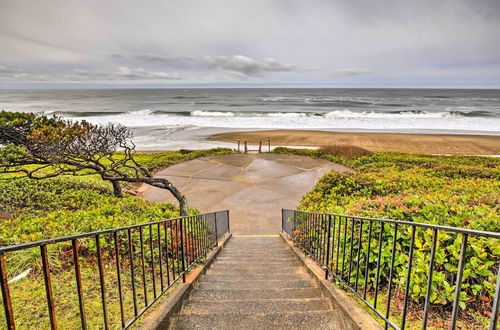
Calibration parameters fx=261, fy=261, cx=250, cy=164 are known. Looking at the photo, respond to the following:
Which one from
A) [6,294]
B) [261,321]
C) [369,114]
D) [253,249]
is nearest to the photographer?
[6,294]

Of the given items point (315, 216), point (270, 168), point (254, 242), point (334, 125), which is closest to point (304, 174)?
point (270, 168)

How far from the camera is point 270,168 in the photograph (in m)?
14.0

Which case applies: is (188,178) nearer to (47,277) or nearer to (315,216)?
(315,216)

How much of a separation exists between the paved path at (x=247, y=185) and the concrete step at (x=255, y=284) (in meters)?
4.43

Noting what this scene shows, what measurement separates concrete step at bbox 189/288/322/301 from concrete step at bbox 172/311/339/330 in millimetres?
525

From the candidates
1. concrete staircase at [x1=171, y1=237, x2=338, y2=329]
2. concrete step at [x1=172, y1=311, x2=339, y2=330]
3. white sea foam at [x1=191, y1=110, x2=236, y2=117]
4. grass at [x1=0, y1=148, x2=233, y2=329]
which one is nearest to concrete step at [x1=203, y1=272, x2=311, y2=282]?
concrete staircase at [x1=171, y1=237, x2=338, y2=329]

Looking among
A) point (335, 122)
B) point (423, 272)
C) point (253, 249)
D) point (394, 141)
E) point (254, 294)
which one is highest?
point (423, 272)

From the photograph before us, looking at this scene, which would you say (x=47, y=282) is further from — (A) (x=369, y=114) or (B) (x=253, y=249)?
(A) (x=369, y=114)

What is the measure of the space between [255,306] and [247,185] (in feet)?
28.7

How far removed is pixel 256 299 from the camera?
3176mm

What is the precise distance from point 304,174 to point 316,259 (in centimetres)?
903

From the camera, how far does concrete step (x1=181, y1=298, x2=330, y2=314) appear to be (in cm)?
283

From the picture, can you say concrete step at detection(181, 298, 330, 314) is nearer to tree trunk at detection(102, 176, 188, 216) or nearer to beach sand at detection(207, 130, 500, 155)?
tree trunk at detection(102, 176, 188, 216)

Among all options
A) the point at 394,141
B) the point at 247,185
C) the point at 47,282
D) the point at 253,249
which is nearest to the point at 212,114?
the point at 394,141
